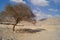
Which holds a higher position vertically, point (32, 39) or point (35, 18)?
point (35, 18)

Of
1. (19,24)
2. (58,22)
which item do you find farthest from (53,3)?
(19,24)

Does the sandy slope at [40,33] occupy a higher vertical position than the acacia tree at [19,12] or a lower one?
lower

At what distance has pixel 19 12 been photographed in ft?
6.45

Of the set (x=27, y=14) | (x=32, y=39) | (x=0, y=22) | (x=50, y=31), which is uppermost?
(x=27, y=14)

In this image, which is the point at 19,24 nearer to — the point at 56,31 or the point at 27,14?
the point at 27,14

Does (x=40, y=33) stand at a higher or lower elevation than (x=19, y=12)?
lower

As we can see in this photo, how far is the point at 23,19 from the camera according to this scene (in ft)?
6.50

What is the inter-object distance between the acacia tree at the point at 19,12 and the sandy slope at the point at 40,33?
150mm

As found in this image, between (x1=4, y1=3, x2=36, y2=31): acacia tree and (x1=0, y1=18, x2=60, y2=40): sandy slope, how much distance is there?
5.9 inches

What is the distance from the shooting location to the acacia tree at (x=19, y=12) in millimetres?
1957

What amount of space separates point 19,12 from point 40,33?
507mm

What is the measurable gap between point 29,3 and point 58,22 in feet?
1.93

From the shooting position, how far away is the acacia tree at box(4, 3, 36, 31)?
1.96m

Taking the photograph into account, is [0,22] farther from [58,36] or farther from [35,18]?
[58,36]
